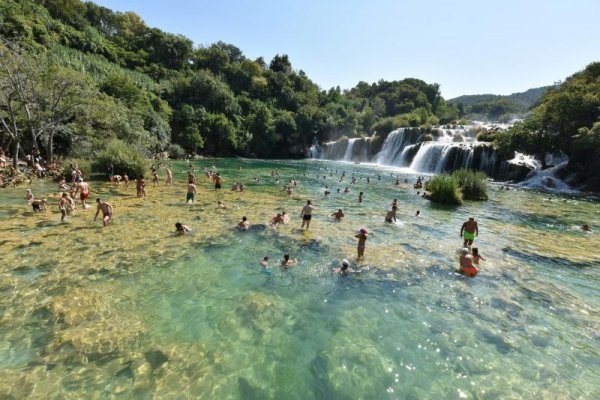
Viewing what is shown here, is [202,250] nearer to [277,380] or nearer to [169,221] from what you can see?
[169,221]

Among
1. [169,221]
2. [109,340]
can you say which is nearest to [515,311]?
[109,340]

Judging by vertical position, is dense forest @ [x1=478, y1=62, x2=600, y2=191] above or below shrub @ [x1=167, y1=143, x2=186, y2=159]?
above

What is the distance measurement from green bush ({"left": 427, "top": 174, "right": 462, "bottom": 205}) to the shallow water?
918cm

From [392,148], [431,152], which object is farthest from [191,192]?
[392,148]

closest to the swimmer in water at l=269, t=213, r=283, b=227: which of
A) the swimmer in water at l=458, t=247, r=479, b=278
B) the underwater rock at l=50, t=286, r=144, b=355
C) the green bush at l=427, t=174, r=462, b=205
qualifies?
the swimmer in water at l=458, t=247, r=479, b=278

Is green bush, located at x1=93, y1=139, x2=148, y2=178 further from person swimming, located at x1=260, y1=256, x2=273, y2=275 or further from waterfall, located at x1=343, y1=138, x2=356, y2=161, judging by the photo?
waterfall, located at x1=343, y1=138, x2=356, y2=161

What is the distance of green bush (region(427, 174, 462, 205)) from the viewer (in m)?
26.0

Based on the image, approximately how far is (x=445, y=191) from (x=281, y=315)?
830 inches

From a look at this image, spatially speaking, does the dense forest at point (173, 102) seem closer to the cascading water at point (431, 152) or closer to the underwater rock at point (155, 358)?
the cascading water at point (431, 152)

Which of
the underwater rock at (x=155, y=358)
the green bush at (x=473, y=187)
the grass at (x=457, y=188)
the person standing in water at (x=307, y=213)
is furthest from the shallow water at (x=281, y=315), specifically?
the green bush at (x=473, y=187)

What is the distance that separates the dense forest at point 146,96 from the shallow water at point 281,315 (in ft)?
55.2

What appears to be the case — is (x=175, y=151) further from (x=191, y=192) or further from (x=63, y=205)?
(x=63, y=205)

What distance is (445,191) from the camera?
85.8 feet

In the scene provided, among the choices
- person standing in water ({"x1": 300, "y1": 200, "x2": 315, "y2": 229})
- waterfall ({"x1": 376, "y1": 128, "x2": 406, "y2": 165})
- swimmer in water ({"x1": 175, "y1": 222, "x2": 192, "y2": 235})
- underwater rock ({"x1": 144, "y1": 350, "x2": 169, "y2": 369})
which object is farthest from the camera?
waterfall ({"x1": 376, "y1": 128, "x2": 406, "y2": 165})
